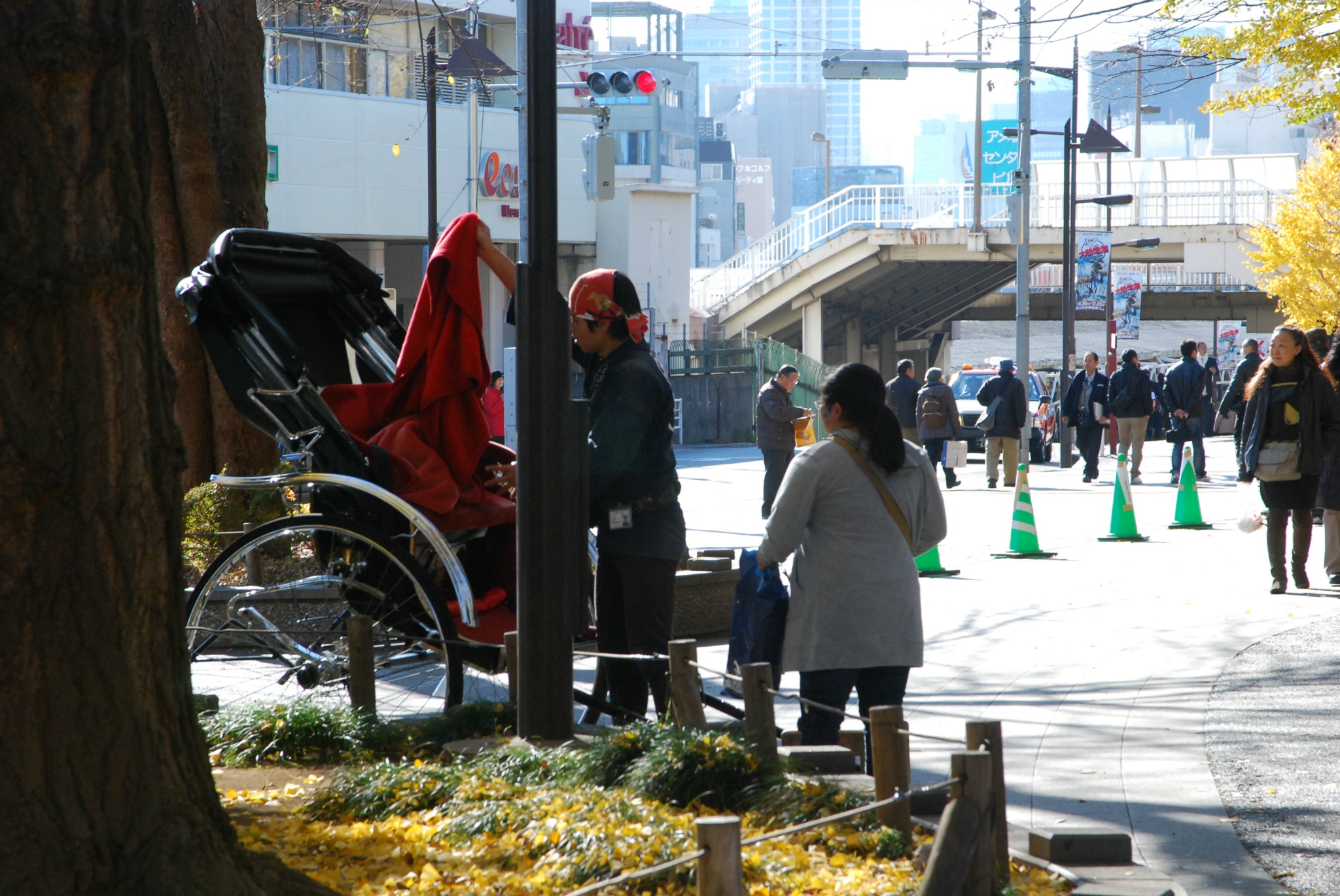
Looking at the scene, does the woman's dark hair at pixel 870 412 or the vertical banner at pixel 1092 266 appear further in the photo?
the vertical banner at pixel 1092 266

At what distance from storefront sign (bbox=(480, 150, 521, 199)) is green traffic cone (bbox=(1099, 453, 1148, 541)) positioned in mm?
19736

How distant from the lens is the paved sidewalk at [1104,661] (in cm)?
502

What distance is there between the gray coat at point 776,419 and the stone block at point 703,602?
7.30m

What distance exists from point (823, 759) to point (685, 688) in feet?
1.55

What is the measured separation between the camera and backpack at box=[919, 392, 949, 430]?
19.6 metres

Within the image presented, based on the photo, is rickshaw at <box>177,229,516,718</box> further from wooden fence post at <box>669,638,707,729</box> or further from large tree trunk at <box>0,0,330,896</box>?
large tree trunk at <box>0,0,330,896</box>

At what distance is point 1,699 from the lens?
2.84 metres

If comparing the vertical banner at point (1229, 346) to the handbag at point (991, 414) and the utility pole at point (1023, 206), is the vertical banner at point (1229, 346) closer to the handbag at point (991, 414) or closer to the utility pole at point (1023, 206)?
the utility pole at point (1023, 206)

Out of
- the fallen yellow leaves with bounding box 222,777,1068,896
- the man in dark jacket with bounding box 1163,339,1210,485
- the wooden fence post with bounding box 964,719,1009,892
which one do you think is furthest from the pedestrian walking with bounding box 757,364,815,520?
the wooden fence post with bounding box 964,719,1009,892

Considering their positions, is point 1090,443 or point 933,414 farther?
point 1090,443

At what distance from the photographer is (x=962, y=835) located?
3.08 m

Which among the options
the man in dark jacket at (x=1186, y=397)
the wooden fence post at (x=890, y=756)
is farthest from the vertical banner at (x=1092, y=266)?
the wooden fence post at (x=890, y=756)

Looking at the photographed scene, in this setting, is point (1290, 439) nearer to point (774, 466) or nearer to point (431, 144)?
point (774, 466)

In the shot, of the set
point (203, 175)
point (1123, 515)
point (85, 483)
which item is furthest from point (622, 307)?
point (1123, 515)
